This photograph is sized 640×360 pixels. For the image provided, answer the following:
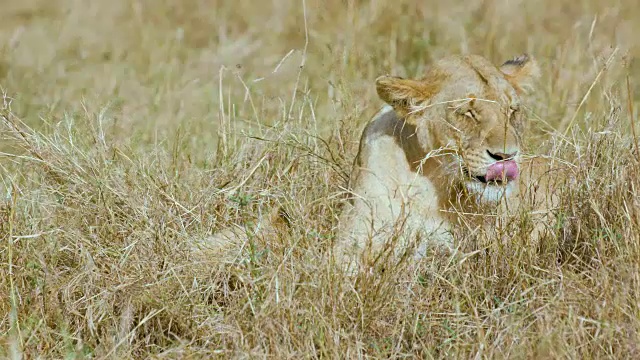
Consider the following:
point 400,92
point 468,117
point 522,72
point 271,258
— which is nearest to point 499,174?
point 468,117

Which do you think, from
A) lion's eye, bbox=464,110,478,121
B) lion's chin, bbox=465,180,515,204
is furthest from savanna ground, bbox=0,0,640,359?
lion's eye, bbox=464,110,478,121

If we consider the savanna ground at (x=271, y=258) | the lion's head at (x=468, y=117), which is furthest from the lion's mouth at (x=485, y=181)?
the savanna ground at (x=271, y=258)

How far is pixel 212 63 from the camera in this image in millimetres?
6793

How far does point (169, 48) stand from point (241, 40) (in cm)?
48

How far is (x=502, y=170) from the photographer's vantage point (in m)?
3.46

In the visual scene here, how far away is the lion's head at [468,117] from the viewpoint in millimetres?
3484

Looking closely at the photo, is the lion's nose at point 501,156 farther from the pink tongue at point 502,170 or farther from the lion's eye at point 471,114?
the lion's eye at point 471,114

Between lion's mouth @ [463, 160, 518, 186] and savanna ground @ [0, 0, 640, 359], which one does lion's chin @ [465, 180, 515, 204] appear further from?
savanna ground @ [0, 0, 640, 359]

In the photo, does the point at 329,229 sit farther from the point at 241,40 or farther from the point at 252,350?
the point at 241,40

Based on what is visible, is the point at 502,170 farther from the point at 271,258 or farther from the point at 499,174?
the point at 271,258

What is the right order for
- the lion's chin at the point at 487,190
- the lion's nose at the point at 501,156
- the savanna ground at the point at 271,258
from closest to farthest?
the savanna ground at the point at 271,258, the lion's nose at the point at 501,156, the lion's chin at the point at 487,190

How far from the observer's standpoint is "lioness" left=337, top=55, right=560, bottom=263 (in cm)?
350

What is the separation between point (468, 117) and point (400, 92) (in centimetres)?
24

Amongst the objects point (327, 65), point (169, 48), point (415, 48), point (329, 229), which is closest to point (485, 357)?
point (329, 229)
